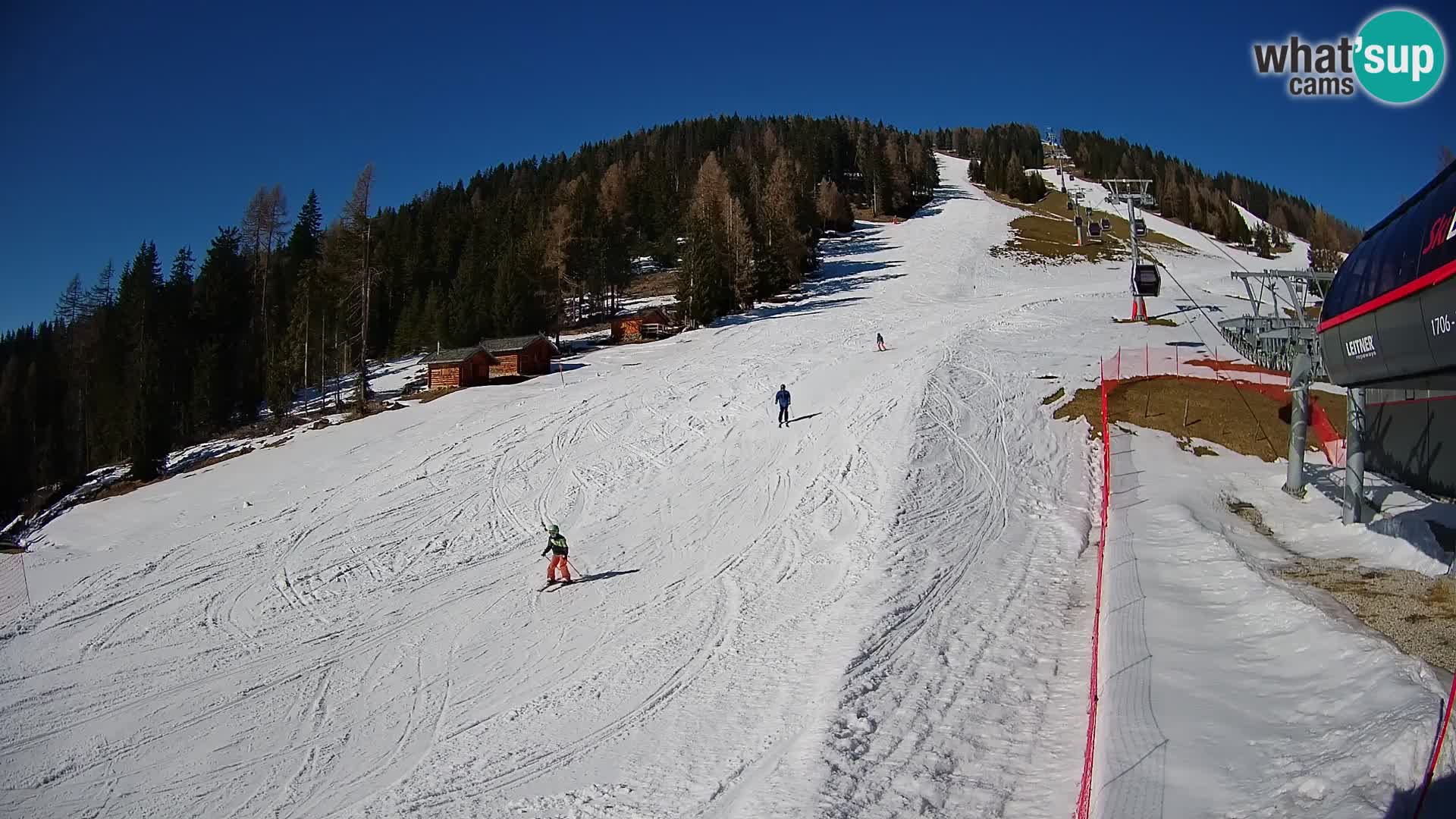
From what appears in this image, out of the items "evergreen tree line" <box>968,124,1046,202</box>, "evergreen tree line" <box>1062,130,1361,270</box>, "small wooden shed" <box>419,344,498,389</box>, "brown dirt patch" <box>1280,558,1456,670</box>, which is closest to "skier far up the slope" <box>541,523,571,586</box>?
"brown dirt patch" <box>1280,558,1456,670</box>

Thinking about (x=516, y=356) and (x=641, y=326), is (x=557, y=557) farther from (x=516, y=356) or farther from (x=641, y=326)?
(x=641, y=326)

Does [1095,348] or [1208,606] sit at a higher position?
[1095,348]

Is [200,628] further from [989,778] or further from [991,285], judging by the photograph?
[991,285]

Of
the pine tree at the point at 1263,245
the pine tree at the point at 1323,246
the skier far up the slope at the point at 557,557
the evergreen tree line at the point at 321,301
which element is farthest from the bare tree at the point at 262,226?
the pine tree at the point at 1263,245

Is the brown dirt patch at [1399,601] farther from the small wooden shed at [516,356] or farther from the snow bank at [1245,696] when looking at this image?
the small wooden shed at [516,356]

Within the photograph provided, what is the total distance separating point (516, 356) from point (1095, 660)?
125 ft

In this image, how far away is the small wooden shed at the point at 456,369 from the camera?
41344mm

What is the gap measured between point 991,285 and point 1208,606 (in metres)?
56.5

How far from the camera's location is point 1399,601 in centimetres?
963

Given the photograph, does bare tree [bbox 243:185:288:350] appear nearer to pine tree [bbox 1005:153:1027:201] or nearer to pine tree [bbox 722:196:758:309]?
pine tree [bbox 722:196:758:309]

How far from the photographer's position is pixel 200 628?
14.1 m

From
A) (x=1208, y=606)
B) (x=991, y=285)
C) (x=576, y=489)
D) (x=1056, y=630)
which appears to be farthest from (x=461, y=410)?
(x=991, y=285)

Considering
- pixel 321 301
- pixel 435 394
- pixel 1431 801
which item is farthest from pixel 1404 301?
pixel 321 301

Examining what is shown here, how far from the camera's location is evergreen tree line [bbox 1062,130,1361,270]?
330 ft
